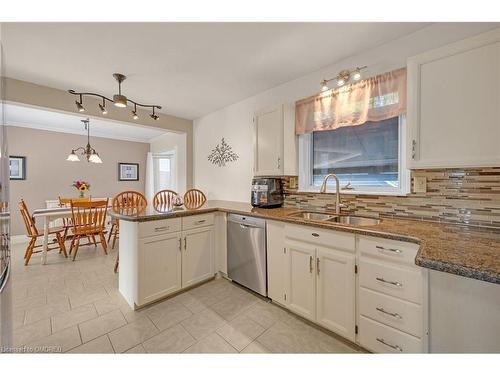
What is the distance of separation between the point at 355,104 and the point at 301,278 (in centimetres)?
159

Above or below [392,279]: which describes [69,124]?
above

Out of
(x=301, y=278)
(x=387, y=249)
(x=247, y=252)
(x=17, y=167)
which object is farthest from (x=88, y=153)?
(x=387, y=249)

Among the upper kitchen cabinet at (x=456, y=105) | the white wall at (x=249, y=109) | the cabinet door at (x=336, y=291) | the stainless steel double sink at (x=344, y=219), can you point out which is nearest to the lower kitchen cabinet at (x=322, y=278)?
the cabinet door at (x=336, y=291)

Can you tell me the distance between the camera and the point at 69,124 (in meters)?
4.22

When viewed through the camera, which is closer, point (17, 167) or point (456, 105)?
point (456, 105)

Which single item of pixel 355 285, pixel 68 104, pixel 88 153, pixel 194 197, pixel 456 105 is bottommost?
pixel 355 285

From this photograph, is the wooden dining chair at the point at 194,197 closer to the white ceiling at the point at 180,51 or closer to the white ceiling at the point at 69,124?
the white ceiling at the point at 69,124

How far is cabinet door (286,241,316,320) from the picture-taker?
1.62 m

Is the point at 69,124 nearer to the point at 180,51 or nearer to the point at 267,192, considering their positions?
the point at 180,51

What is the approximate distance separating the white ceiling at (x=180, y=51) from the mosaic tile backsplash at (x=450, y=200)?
1.17 metres

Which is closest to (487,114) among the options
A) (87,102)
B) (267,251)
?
(267,251)

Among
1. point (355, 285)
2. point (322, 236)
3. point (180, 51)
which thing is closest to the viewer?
point (355, 285)

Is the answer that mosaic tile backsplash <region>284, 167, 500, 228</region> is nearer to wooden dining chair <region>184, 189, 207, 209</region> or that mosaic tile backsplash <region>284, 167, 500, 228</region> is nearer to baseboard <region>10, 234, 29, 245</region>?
wooden dining chair <region>184, 189, 207, 209</region>
